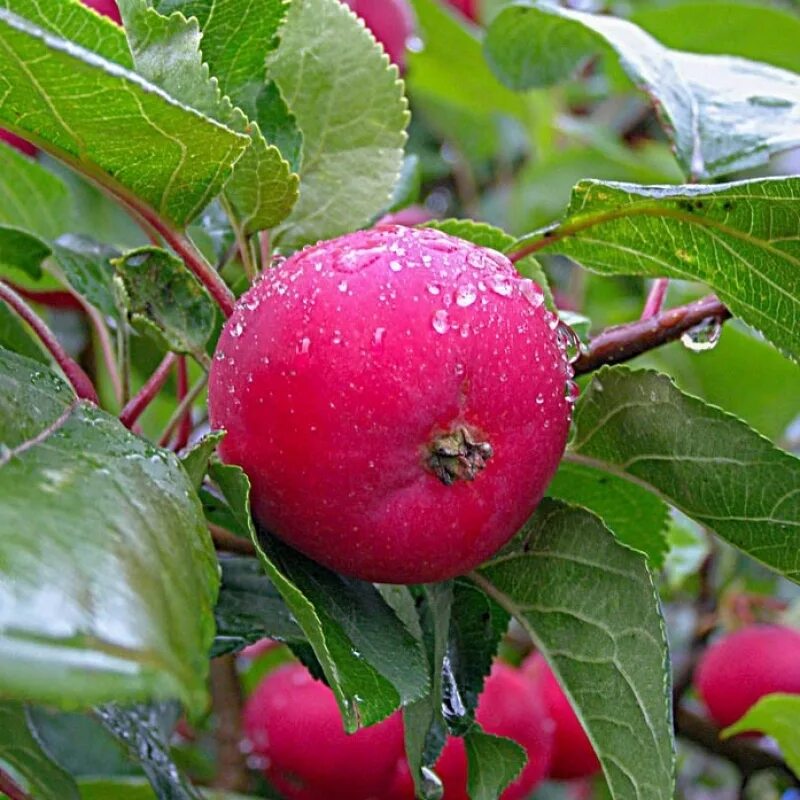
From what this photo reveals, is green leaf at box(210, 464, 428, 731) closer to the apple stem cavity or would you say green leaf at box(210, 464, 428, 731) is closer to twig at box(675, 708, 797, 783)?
the apple stem cavity

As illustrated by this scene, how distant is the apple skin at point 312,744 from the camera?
3.47 feet

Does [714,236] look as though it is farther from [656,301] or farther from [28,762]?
[28,762]

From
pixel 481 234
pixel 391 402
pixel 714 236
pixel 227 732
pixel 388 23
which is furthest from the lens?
pixel 388 23

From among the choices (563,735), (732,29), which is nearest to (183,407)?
(563,735)

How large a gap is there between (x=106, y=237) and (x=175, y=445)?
36 centimetres

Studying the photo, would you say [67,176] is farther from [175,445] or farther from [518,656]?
[518,656]

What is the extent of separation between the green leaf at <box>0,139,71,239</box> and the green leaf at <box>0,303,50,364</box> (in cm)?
13

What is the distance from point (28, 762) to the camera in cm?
71

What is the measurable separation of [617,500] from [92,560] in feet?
1.53

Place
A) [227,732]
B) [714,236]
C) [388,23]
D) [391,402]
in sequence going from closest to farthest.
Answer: [391,402], [714,236], [227,732], [388,23]

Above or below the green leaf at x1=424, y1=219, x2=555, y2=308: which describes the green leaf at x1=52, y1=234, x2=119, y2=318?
below

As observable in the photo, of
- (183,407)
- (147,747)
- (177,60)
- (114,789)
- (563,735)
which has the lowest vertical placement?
(563,735)

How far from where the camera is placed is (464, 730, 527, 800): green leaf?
0.63m

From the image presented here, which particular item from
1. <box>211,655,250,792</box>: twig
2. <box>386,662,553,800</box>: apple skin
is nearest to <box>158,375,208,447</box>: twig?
<box>386,662,553,800</box>: apple skin
